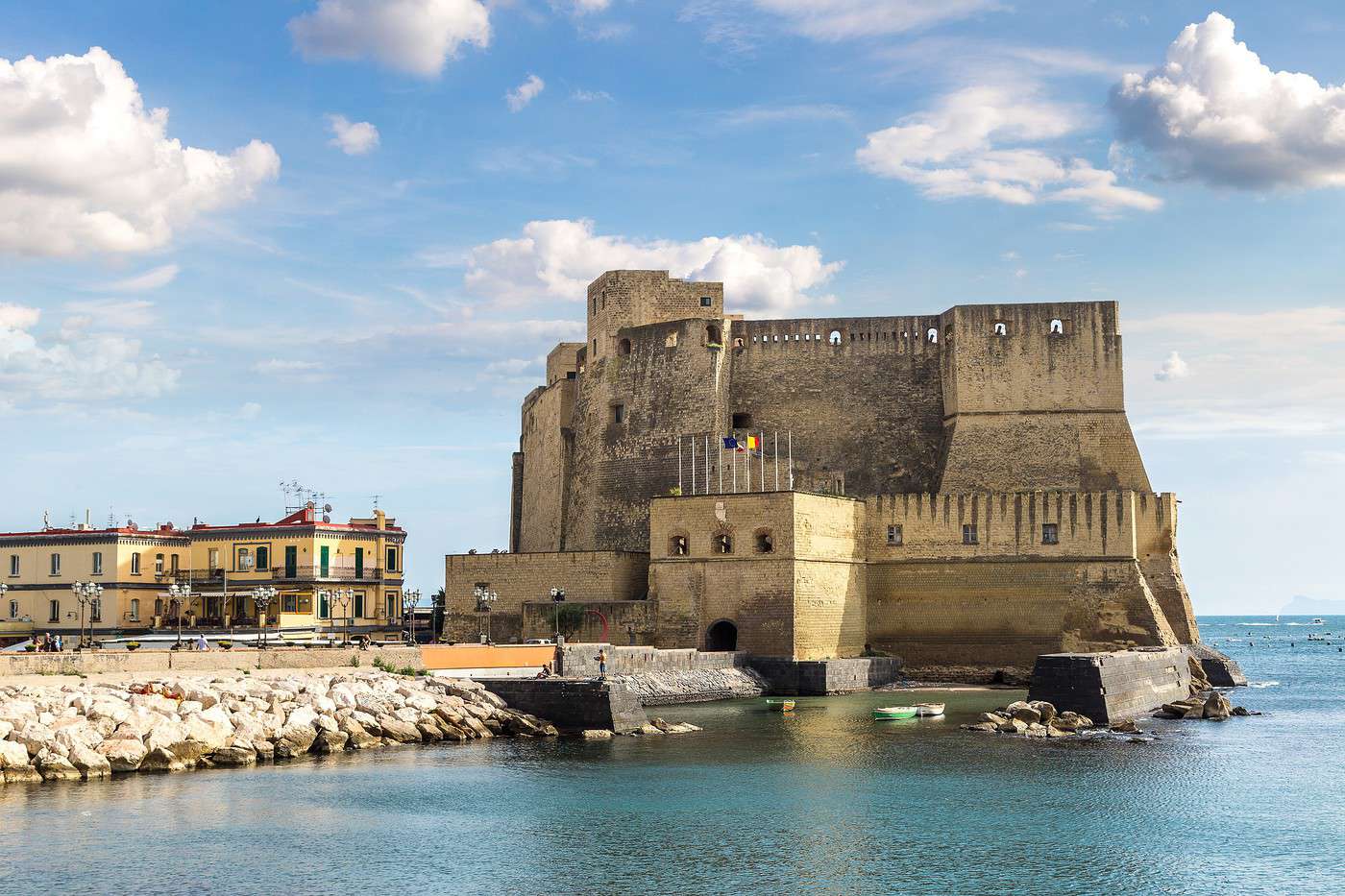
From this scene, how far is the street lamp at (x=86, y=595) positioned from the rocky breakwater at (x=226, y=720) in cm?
429

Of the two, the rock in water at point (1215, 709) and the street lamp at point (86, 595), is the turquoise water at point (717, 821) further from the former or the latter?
the street lamp at point (86, 595)

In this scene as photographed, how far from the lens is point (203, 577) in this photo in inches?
1406

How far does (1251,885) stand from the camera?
15.4 meters

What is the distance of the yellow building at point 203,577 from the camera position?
34062mm

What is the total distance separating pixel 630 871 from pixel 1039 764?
29.8ft

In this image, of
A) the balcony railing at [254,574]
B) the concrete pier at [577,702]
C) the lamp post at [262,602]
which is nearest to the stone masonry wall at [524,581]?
the balcony railing at [254,574]

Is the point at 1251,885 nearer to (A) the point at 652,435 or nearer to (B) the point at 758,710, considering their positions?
(B) the point at 758,710

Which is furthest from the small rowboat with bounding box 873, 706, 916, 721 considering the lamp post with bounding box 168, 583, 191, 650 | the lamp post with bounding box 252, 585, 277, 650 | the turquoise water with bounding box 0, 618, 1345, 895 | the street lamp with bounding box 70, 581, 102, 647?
the street lamp with bounding box 70, 581, 102, 647

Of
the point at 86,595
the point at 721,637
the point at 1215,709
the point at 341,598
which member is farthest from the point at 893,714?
the point at 86,595

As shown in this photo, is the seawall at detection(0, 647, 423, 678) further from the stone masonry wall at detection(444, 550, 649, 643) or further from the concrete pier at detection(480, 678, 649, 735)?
the stone masonry wall at detection(444, 550, 649, 643)

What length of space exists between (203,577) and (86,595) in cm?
749

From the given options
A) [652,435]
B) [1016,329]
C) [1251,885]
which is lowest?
[1251,885]

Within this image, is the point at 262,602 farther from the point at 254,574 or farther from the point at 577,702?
the point at 577,702

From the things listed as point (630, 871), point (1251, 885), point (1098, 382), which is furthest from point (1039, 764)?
point (1098, 382)
